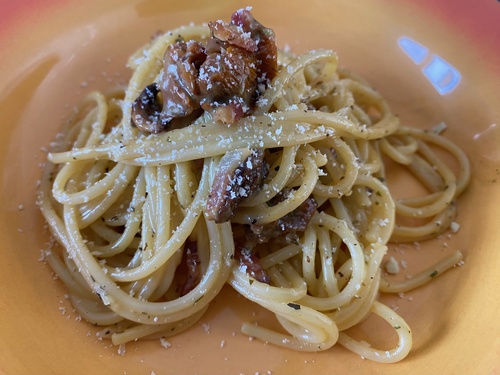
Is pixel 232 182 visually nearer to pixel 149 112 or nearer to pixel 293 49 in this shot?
pixel 149 112

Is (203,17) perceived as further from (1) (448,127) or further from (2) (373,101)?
(1) (448,127)

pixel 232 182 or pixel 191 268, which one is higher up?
pixel 232 182

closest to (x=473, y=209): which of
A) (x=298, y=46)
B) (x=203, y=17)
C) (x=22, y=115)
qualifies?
(x=298, y=46)

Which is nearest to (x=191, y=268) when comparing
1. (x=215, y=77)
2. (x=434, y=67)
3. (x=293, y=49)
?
(x=215, y=77)

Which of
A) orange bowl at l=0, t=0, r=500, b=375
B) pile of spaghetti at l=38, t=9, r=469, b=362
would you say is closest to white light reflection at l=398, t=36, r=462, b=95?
orange bowl at l=0, t=0, r=500, b=375

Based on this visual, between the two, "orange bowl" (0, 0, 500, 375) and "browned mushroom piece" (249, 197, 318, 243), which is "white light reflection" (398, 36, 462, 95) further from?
"browned mushroom piece" (249, 197, 318, 243)

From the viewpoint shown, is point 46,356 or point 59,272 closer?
point 46,356
